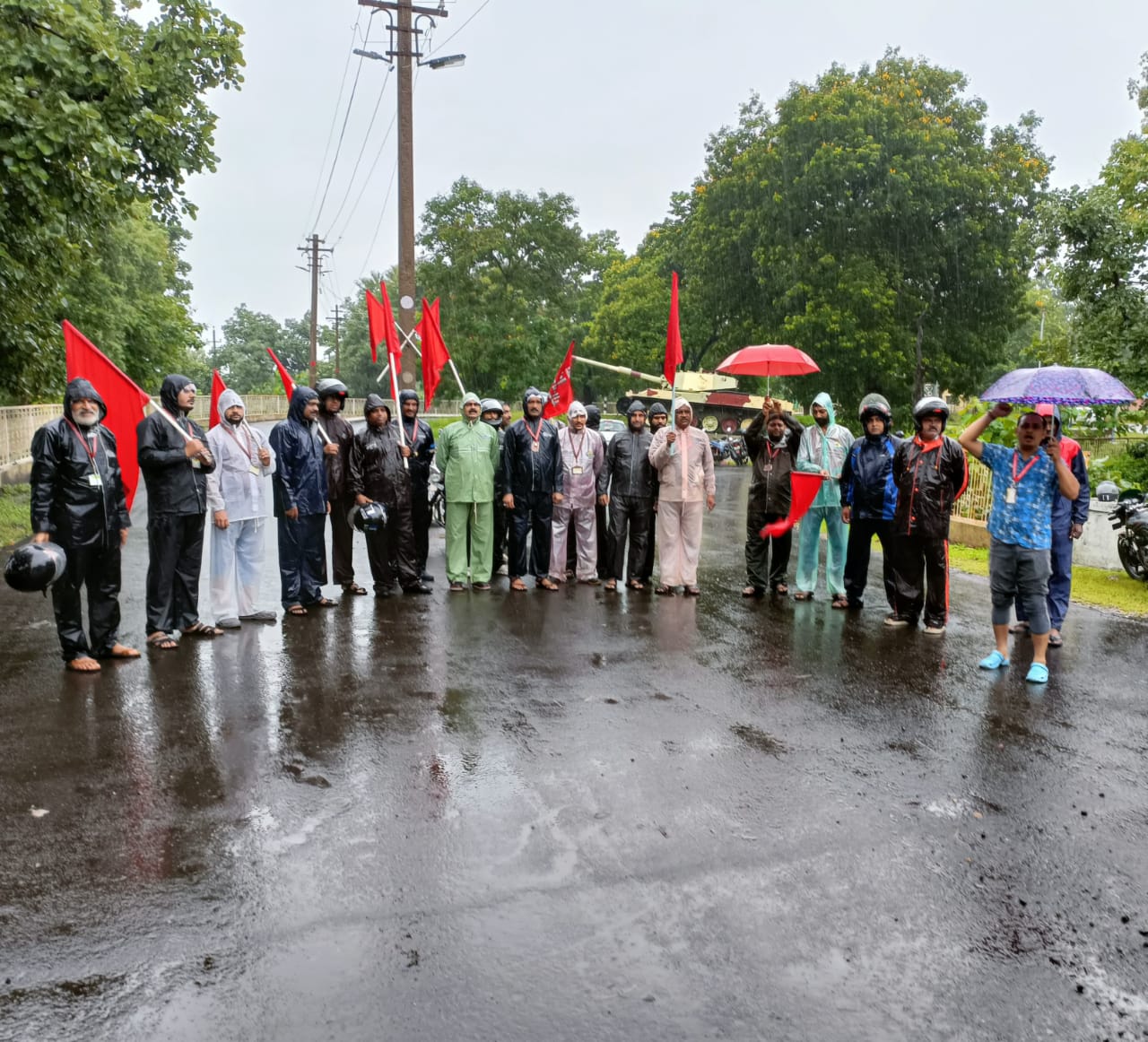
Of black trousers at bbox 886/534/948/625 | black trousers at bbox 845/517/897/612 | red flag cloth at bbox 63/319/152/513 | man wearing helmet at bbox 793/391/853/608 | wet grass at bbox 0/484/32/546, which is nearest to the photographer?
red flag cloth at bbox 63/319/152/513

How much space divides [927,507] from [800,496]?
149cm

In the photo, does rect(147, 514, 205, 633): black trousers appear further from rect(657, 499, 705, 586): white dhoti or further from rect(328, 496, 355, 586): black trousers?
rect(657, 499, 705, 586): white dhoti

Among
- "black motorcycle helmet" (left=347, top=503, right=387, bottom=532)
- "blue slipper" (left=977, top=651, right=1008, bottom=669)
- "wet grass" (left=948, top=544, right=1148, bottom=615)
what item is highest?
"black motorcycle helmet" (left=347, top=503, right=387, bottom=532)

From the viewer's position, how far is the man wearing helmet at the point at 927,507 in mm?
7590

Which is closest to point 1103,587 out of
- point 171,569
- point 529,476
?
point 529,476

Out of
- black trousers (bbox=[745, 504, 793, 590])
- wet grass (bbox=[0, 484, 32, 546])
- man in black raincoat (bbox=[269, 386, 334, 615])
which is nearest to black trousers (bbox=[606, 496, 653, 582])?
black trousers (bbox=[745, 504, 793, 590])

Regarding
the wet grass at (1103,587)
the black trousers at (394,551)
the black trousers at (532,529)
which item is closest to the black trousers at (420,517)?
the black trousers at (394,551)

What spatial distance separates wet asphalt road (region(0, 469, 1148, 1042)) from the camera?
9.62 feet

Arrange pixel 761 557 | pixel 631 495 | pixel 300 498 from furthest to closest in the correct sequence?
pixel 631 495 → pixel 761 557 → pixel 300 498

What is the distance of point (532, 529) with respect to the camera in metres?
9.80

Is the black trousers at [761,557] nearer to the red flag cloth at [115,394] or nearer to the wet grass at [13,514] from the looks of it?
the red flag cloth at [115,394]

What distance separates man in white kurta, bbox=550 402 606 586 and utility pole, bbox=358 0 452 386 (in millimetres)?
7756

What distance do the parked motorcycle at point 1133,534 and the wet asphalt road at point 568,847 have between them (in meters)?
3.50

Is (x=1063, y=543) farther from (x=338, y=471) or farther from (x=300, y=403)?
(x=300, y=403)
